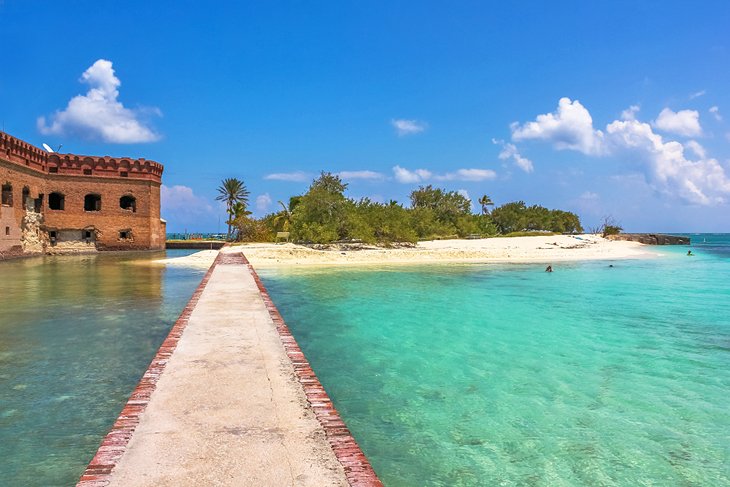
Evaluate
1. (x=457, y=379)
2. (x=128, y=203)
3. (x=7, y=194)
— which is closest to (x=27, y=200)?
(x=7, y=194)

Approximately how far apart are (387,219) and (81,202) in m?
27.4

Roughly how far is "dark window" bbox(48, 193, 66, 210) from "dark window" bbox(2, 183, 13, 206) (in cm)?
851

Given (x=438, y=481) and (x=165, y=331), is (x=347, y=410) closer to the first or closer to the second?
(x=438, y=481)

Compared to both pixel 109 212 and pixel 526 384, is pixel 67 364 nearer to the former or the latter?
pixel 526 384

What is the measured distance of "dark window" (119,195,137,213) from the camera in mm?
44000

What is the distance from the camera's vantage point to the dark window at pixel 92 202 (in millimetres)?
43338

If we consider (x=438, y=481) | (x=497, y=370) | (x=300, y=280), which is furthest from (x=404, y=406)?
(x=300, y=280)

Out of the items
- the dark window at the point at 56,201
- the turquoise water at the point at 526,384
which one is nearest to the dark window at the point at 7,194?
the dark window at the point at 56,201

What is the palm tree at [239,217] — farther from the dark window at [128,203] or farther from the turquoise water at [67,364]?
the turquoise water at [67,364]

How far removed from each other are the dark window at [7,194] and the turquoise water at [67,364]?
59.7 feet

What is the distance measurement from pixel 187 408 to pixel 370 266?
2637 cm

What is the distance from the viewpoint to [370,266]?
31.1 meters

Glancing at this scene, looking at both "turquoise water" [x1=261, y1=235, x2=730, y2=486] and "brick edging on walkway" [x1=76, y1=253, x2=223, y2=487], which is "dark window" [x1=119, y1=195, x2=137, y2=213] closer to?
"turquoise water" [x1=261, y1=235, x2=730, y2=486]

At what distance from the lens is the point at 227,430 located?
171 inches
